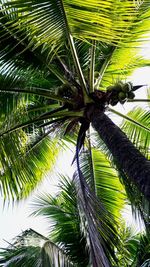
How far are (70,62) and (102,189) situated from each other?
8.00ft

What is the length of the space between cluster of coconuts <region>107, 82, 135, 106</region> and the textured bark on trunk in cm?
22

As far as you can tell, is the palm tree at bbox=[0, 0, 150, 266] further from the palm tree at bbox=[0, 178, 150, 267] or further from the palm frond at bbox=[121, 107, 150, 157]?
the palm tree at bbox=[0, 178, 150, 267]

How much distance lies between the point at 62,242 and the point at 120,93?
4499mm

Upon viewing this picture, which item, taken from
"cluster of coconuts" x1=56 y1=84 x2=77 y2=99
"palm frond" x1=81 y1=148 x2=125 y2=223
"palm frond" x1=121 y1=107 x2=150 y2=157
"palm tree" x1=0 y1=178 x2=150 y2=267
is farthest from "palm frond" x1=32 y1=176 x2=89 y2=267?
"cluster of coconuts" x1=56 y1=84 x2=77 y2=99

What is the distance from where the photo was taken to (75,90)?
4703 mm

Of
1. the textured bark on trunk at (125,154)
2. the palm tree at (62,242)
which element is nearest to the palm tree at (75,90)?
the textured bark on trunk at (125,154)

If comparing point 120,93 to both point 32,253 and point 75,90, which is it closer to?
point 75,90

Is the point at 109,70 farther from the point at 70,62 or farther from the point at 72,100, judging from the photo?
the point at 72,100

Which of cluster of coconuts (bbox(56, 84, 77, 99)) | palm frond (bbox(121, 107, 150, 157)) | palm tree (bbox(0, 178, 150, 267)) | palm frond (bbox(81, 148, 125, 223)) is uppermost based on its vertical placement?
cluster of coconuts (bbox(56, 84, 77, 99))

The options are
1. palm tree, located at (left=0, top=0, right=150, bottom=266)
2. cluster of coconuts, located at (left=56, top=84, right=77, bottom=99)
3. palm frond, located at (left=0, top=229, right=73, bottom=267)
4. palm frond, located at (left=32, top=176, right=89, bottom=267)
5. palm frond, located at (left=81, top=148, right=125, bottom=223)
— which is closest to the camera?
palm tree, located at (left=0, top=0, right=150, bottom=266)

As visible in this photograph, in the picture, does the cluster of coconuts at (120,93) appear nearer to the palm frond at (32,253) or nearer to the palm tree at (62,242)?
the palm tree at (62,242)

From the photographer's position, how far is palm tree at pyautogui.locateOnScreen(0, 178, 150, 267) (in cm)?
592

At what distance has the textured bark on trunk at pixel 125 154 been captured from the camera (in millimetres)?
3197

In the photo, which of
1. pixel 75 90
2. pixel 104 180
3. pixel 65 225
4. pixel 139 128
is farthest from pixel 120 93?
pixel 65 225
